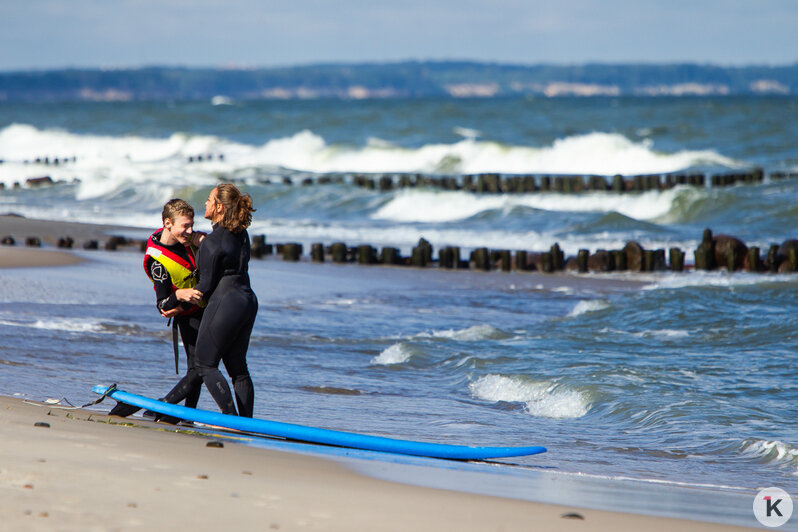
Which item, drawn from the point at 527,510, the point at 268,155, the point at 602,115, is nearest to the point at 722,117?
the point at 602,115

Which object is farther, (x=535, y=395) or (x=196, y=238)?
(x=535, y=395)

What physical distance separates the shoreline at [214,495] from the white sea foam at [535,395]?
2800mm

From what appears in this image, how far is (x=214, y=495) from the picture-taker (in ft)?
15.7

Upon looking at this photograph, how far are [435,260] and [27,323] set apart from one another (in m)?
8.71

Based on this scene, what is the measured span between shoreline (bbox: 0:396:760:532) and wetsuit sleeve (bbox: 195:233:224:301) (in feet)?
2.92

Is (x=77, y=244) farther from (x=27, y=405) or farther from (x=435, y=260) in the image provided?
(x=27, y=405)

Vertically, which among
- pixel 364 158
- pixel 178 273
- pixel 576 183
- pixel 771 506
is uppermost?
pixel 364 158

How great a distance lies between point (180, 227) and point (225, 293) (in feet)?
1.51

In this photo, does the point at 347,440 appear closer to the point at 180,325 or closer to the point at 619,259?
the point at 180,325

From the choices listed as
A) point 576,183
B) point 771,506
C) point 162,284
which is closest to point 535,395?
point 771,506

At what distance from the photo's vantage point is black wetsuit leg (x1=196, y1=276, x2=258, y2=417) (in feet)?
20.6

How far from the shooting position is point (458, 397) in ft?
29.3

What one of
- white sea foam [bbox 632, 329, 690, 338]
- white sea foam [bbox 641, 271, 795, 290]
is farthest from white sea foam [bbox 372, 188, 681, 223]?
white sea foam [bbox 632, 329, 690, 338]

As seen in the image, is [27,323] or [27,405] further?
[27,323]
